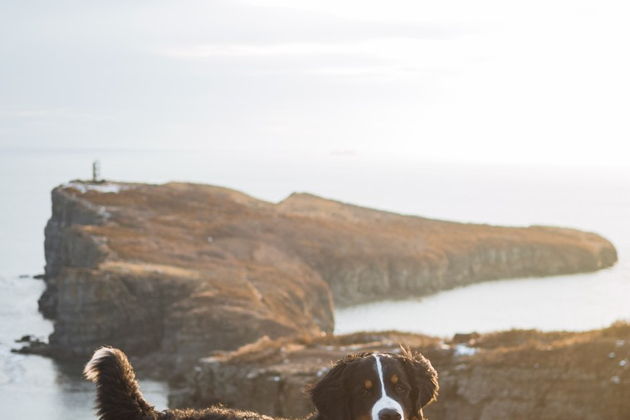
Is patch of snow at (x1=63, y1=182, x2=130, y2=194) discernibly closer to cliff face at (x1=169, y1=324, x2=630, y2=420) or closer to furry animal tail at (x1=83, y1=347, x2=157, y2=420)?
cliff face at (x1=169, y1=324, x2=630, y2=420)

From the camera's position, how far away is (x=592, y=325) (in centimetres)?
8381

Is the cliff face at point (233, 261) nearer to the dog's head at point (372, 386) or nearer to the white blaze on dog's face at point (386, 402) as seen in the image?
the dog's head at point (372, 386)

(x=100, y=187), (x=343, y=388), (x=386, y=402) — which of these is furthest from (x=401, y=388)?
(x=100, y=187)

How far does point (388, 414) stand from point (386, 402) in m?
0.23

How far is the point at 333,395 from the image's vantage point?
30.2 ft

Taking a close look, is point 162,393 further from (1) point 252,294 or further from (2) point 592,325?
(2) point 592,325

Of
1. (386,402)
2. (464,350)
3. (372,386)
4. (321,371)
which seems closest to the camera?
(386,402)

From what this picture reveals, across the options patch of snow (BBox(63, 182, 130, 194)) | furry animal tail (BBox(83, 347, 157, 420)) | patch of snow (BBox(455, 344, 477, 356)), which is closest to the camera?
furry animal tail (BBox(83, 347, 157, 420))

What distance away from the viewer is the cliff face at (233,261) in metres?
68.8

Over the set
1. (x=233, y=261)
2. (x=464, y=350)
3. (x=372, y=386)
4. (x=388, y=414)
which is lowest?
(x=233, y=261)

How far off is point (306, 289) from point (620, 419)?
5941 cm

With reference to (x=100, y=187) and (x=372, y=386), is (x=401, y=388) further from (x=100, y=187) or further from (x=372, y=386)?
(x=100, y=187)

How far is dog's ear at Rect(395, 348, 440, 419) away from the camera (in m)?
9.26

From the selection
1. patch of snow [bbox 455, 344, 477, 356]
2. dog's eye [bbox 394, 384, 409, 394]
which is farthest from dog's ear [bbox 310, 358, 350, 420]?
patch of snow [bbox 455, 344, 477, 356]
